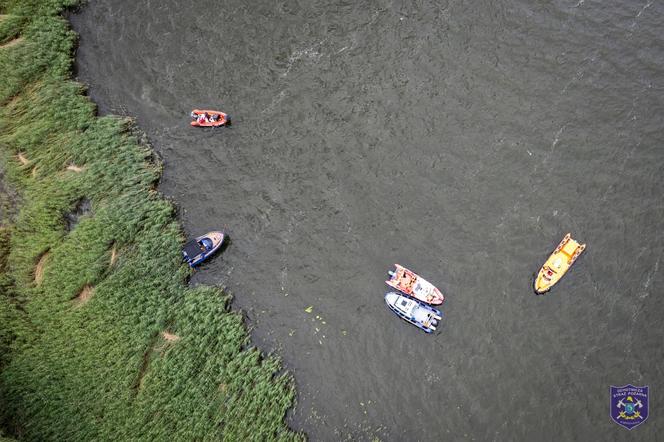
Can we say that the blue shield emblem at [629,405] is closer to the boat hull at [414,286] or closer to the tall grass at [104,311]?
the boat hull at [414,286]

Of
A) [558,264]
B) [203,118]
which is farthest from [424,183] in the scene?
[203,118]

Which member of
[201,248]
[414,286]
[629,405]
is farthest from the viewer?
[201,248]

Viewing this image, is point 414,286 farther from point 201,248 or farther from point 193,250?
point 193,250

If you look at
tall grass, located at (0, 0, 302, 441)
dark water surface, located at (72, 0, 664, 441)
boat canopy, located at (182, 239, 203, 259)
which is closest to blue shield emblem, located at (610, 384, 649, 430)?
dark water surface, located at (72, 0, 664, 441)

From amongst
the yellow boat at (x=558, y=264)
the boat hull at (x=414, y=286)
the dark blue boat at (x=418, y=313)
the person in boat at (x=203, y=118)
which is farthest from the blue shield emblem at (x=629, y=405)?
the person in boat at (x=203, y=118)

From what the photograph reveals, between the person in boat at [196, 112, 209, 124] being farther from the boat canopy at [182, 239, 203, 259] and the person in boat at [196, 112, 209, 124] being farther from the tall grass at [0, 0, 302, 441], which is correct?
the boat canopy at [182, 239, 203, 259]

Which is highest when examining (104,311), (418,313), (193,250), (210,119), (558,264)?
(558,264)
